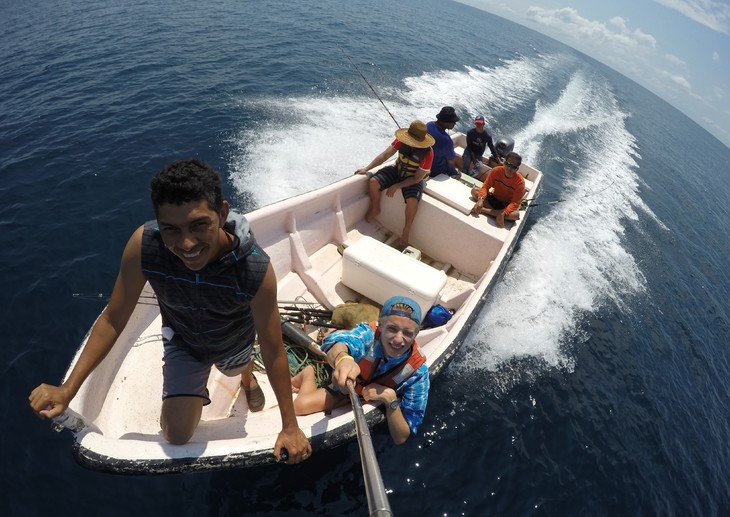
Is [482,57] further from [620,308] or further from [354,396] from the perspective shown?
[354,396]

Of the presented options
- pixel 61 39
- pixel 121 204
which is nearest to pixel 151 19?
pixel 61 39

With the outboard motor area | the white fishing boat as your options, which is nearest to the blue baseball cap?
the white fishing boat

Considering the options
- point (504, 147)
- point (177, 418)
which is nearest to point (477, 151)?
point (504, 147)

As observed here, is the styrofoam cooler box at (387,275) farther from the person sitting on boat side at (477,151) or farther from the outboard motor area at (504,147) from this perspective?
the outboard motor area at (504,147)

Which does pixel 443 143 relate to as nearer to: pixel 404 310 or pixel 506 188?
pixel 506 188

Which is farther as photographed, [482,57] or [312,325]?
[482,57]

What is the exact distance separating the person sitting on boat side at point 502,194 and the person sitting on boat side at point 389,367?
3.99 meters

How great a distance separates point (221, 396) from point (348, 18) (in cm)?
3216

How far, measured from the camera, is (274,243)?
5.19 metres

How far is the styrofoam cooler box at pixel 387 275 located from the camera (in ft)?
15.5

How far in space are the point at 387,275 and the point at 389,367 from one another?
5.63ft

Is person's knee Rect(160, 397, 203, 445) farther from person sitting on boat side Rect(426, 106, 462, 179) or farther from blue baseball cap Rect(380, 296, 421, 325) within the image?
person sitting on boat side Rect(426, 106, 462, 179)

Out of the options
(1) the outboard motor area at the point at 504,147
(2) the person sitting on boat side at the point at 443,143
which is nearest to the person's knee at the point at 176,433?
(2) the person sitting on boat side at the point at 443,143

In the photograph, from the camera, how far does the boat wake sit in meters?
7.03
